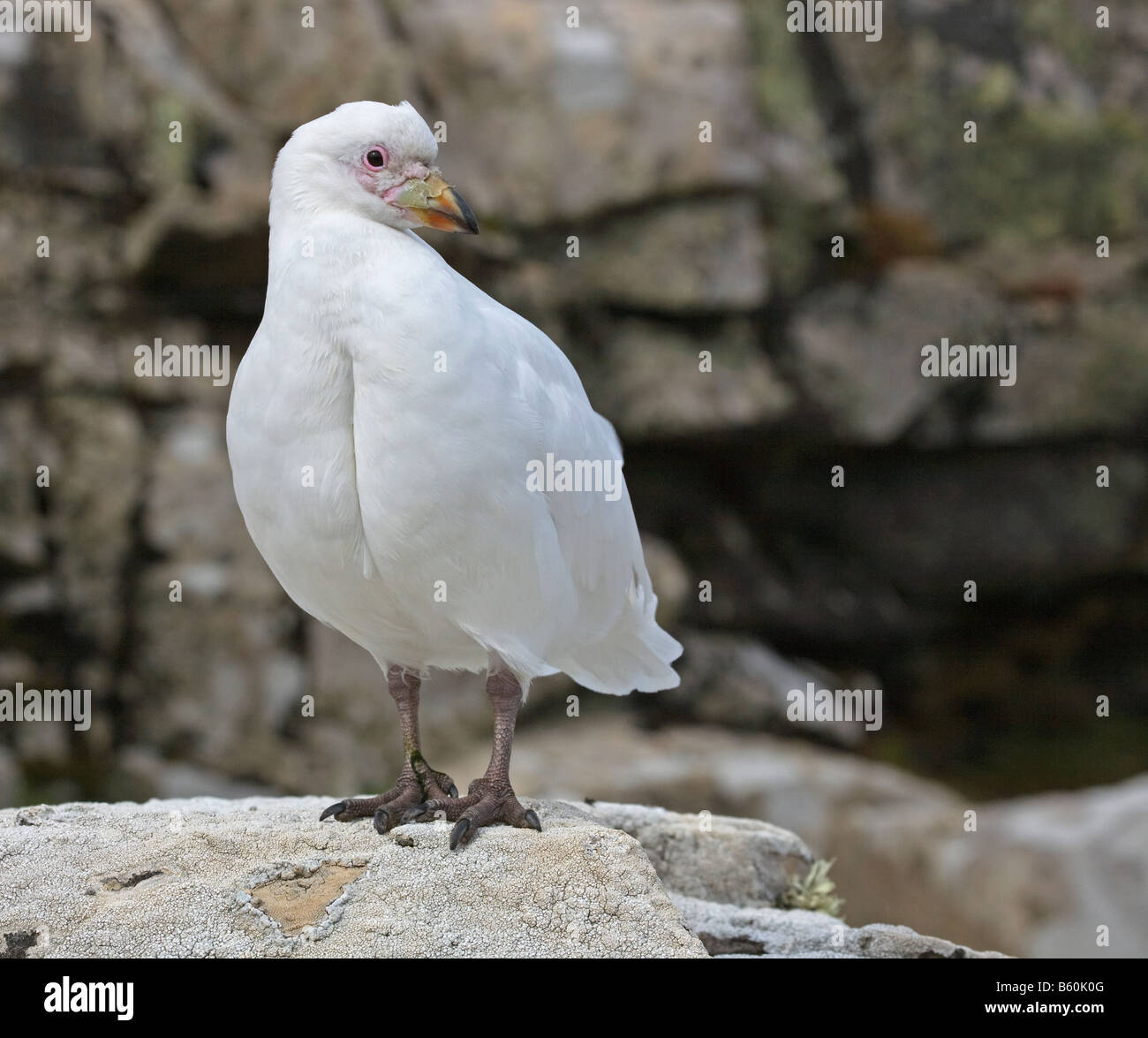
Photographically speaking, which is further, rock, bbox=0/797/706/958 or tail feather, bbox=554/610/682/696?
tail feather, bbox=554/610/682/696

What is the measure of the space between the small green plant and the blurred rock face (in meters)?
6.94

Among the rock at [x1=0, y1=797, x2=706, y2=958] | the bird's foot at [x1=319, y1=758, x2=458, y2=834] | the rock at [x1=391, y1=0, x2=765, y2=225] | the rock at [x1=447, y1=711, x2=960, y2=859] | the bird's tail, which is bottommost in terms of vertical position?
the rock at [x1=447, y1=711, x2=960, y2=859]

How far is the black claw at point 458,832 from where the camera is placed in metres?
6.03

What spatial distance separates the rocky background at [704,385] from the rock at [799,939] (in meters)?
5.92

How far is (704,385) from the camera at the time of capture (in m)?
16.1

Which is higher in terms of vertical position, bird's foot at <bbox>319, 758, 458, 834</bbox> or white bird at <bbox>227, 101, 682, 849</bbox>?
white bird at <bbox>227, 101, 682, 849</bbox>

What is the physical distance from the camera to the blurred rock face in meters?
14.2

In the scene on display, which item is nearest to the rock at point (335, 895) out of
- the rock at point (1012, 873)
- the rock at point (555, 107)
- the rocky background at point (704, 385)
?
the rocky background at point (704, 385)

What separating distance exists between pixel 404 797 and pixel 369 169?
2.85 meters

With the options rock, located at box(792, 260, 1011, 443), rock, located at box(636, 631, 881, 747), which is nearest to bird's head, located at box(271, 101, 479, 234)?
rock, located at box(636, 631, 881, 747)

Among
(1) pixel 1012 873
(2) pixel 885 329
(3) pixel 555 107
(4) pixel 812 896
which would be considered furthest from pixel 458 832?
(2) pixel 885 329

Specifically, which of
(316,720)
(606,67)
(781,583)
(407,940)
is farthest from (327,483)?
(781,583)

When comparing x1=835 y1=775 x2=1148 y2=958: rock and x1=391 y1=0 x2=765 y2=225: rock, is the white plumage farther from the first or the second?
x1=391 y1=0 x2=765 y2=225: rock

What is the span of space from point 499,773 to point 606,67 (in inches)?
426
